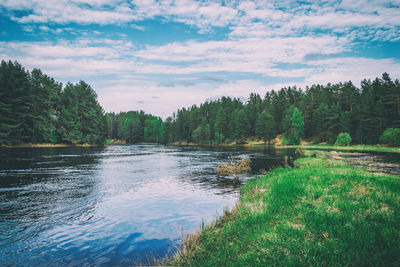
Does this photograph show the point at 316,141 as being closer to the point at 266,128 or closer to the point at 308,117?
the point at 308,117


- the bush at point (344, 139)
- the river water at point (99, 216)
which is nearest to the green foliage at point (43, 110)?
the river water at point (99, 216)

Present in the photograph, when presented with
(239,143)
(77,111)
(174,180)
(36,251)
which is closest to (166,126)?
(239,143)

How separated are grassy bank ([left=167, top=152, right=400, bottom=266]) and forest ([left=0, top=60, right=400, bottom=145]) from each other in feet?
205

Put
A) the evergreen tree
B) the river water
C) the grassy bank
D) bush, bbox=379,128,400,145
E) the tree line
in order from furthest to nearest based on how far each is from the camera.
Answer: the evergreen tree → the tree line → bush, bbox=379,128,400,145 → the river water → the grassy bank

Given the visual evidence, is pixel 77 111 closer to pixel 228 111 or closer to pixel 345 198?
pixel 228 111

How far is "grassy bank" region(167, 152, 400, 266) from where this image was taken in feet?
18.1

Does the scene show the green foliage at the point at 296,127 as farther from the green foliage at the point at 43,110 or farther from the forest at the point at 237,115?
the green foliage at the point at 43,110

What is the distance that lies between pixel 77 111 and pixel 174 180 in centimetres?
7753

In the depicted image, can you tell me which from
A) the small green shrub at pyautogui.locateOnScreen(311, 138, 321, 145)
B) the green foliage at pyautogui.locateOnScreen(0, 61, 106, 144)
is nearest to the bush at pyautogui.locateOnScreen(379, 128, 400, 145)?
the small green shrub at pyautogui.locateOnScreen(311, 138, 321, 145)

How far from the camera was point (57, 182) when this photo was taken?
2061cm

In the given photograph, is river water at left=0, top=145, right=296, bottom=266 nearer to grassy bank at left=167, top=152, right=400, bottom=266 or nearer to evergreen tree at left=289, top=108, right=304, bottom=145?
grassy bank at left=167, top=152, right=400, bottom=266

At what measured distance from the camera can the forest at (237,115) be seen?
62500 millimetres

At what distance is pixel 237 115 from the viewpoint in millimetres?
115062

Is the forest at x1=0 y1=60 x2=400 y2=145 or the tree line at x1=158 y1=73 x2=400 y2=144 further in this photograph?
the tree line at x1=158 y1=73 x2=400 y2=144
